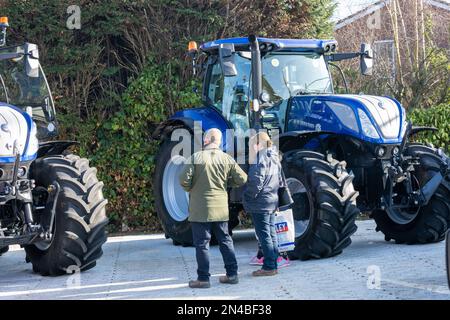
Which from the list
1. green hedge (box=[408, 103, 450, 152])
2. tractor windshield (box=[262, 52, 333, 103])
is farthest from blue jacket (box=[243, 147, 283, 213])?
green hedge (box=[408, 103, 450, 152])

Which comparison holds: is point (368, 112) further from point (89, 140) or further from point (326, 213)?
point (89, 140)

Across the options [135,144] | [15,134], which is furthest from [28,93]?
[135,144]

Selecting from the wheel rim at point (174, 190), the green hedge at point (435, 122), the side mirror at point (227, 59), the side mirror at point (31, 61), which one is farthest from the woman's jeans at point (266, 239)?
the green hedge at point (435, 122)

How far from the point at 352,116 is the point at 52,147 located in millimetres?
3588

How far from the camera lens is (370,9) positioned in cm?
2070

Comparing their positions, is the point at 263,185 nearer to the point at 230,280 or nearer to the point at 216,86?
the point at 230,280

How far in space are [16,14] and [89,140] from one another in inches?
91.9

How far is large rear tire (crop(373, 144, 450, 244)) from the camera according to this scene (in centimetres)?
1023

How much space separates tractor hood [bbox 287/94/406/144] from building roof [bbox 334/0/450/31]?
9747 mm

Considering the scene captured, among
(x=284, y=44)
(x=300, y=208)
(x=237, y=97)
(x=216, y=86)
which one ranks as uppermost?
(x=284, y=44)

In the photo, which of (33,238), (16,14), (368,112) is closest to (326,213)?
(368,112)

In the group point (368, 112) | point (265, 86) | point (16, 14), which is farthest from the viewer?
point (16, 14)

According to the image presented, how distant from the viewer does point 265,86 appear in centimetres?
1066
